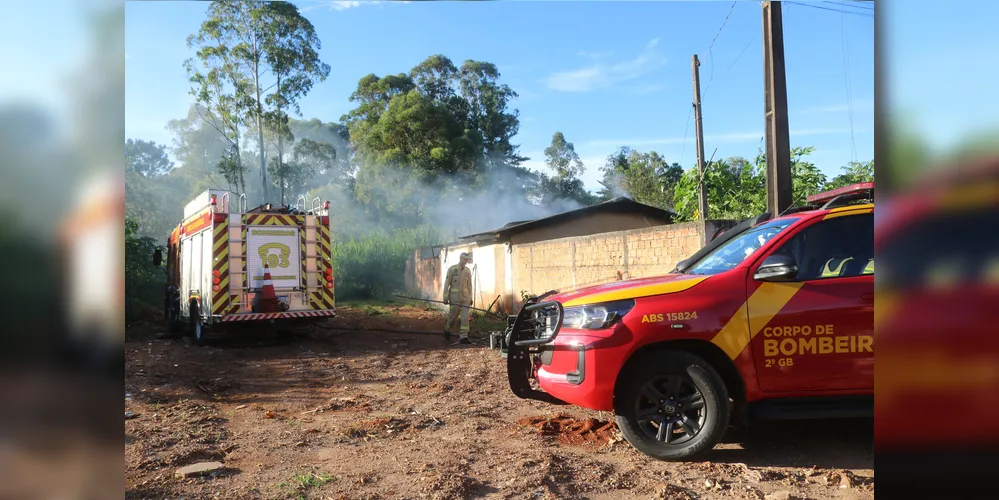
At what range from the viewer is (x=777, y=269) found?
4.28 metres

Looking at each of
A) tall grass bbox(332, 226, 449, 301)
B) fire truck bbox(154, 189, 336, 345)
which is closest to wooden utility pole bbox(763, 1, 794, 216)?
fire truck bbox(154, 189, 336, 345)

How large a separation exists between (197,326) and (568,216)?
38.6 ft

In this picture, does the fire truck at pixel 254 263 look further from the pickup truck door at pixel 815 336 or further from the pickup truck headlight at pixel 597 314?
the pickup truck door at pixel 815 336

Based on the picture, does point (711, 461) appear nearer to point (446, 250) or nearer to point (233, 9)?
point (446, 250)

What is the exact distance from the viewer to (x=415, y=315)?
1861cm

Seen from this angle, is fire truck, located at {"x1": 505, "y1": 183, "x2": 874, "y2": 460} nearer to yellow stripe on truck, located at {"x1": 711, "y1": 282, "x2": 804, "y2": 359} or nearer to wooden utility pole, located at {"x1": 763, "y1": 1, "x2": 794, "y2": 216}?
yellow stripe on truck, located at {"x1": 711, "y1": 282, "x2": 804, "y2": 359}

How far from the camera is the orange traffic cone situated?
464 inches

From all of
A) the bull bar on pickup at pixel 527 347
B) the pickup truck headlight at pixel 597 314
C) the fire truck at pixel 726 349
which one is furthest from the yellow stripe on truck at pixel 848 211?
the bull bar on pickup at pixel 527 347

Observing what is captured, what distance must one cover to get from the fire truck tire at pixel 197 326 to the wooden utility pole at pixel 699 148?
1073 centimetres

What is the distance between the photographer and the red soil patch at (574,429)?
16.4 ft

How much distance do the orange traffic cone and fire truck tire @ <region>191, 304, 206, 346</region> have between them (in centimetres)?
140

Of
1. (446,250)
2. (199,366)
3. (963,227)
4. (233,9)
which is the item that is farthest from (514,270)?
(233,9)

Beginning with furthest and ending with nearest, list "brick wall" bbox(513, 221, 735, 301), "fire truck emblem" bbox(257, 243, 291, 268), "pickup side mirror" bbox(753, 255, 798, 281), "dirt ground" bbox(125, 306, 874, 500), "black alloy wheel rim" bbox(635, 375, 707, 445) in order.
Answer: "fire truck emblem" bbox(257, 243, 291, 268) → "brick wall" bbox(513, 221, 735, 301) → "black alloy wheel rim" bbox(635, 375, 707, 445) → "pickup side mirror" bbox(753, 255, 798, 281) → "dirt ground" bbox(125, 306, 874, 500)

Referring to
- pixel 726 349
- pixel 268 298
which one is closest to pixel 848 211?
pixel 726 349
